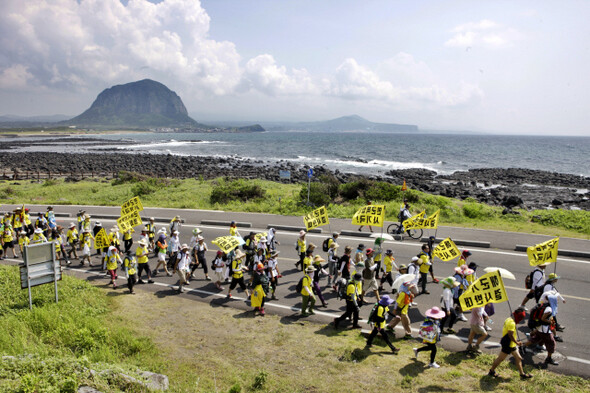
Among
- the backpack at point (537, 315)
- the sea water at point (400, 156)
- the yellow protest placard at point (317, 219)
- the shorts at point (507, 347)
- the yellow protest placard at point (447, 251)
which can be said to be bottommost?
the shorts at point (507, 347)

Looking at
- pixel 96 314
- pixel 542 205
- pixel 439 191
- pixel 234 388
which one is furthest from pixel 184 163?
pixel 234 388

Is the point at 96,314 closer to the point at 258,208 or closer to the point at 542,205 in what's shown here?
the point at 258,208

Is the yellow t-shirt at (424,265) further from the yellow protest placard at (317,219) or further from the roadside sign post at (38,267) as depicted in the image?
the roadside sign post at (38,267)

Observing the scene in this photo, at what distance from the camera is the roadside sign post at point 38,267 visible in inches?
388

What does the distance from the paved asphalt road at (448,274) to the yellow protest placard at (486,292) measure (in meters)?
1.36

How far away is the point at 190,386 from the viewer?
23.7 feet

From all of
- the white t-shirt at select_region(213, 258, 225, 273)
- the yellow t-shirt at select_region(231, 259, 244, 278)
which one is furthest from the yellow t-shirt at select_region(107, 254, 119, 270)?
the yellow t-shirt at select_region(231, 259, 244, 278)

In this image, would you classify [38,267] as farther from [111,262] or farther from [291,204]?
[291,204]

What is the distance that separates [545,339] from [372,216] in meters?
7.64

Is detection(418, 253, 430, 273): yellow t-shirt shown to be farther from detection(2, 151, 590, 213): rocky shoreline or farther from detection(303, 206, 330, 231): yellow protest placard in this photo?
detection(2, 151, 590, 213): rocky shoreline

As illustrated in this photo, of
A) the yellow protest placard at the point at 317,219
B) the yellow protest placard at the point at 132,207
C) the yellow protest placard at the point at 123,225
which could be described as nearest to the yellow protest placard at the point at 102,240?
the yellow protest placard at the point at 123,225

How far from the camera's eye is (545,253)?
1041cm

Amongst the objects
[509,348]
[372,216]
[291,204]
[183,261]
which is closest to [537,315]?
[509,348]

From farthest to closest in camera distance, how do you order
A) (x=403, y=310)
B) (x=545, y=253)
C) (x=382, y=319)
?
1. (x=545, y=253)
2. (x=403, y=310)
3. (x=382, y=319)
